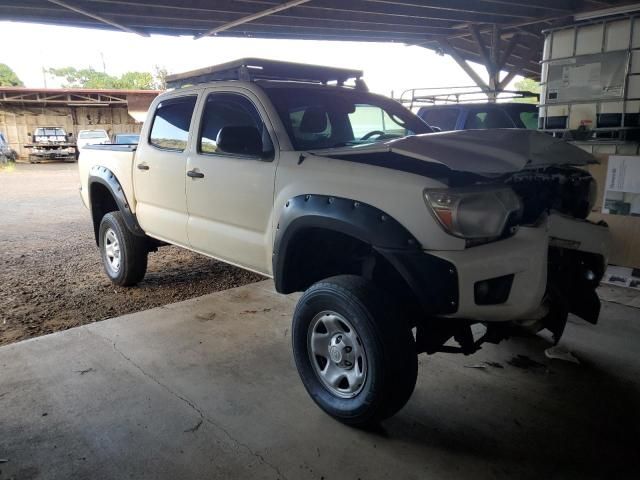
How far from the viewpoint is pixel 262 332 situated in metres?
4.04

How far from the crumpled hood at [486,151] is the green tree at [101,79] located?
150ft

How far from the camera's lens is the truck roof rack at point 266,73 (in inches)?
144

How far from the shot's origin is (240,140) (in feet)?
10.7

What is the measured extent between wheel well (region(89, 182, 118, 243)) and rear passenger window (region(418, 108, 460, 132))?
15.9 feet

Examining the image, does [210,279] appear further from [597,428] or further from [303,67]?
[597,428]

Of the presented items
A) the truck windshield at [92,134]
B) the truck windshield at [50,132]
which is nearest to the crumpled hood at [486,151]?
the truck windshield at [92,134]

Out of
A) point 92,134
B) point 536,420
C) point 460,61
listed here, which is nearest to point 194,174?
point 536,420

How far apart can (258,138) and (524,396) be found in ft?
7.81

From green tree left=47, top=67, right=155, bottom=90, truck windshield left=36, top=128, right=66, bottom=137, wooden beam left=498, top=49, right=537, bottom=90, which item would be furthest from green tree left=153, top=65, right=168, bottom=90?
wooden beam left=498, top=49, right=537, bottom=90

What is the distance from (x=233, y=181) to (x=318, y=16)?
5445mm

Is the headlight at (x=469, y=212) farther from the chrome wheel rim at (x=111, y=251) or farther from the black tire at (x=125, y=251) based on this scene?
the chrome wheel rim at (x=111, y=251)

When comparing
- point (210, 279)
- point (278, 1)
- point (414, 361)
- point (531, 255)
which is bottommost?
point (210, 279)

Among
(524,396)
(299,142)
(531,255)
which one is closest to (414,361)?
(531,255)

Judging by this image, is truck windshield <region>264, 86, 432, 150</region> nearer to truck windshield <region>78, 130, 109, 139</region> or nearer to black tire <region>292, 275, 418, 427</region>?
black tire <region>292, 275, 418, 427</region>
